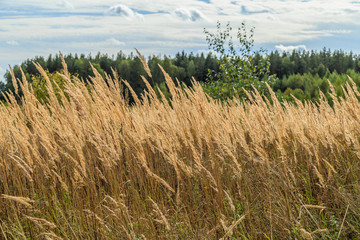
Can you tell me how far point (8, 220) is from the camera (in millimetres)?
3379

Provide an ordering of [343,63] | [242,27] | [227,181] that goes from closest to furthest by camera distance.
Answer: [227,181] → [242,27] → [343,63]

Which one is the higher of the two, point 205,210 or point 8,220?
point 205,210

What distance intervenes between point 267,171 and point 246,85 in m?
6.67

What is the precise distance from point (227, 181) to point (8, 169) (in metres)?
2.48

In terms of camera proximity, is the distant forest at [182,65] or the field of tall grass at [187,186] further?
the distant forest at [182,65]

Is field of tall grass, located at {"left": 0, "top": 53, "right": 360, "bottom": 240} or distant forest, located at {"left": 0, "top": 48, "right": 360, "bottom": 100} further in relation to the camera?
distant forest, located at {"left": 0, "top": 48, "right": 360, "bottom": 100}

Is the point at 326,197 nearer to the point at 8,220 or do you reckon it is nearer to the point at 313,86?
the point at 8,220

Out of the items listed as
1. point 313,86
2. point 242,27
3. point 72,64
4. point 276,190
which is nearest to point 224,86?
point 242,27

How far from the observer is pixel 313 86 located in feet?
47.9

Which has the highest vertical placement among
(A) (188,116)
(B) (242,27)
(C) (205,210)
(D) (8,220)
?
(B) (242,27)

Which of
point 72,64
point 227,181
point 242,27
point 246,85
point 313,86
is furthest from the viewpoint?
point 72,64

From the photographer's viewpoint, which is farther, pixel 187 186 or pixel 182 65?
pixel 182 65

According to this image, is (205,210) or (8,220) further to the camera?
(8,220)

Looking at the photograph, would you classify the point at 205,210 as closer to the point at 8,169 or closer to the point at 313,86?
the point at 8,169
